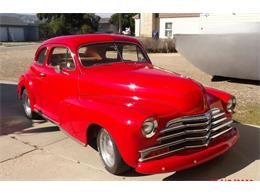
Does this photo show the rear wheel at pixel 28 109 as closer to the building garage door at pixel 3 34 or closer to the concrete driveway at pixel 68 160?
the concrete driveway at pixel 68 160

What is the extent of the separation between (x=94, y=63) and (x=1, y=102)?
4075mm

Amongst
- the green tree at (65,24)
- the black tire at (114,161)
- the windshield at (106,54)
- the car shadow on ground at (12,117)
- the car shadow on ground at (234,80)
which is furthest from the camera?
the green tree at (65,24)

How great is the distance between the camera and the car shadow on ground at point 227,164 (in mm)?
4316

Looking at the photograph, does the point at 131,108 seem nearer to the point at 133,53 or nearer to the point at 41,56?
the point at 133,53

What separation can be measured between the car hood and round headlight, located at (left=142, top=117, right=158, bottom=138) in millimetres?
167

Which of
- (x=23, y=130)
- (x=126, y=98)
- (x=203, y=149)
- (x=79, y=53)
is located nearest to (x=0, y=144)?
(x=23, y=130)

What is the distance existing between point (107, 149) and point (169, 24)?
29076 millimetres

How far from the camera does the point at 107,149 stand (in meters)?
4.45

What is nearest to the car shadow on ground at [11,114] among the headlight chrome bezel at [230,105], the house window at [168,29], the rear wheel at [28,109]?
the rear wheel at [28,109]

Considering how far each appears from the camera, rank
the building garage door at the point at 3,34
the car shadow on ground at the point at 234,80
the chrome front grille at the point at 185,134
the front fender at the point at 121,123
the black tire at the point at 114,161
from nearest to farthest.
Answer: the front fender at the point at 121,123
the chrome front grille at the point at 185,134
the black tire at the point at 114,161
the car shadow on ground at the point at 234,80
the building garage door at the point at 3,34

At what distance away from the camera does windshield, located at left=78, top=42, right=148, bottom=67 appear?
537cm

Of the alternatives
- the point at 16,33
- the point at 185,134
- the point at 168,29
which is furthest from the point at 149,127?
the point at 16,33

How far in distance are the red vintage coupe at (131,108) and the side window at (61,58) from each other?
0.06 ft

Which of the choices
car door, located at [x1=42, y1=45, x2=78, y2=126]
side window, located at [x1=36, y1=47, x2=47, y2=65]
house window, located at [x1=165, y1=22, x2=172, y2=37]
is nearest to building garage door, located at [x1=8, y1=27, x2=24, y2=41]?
house window, located at [x1=165, y1=22, x2=172, y2=37]
